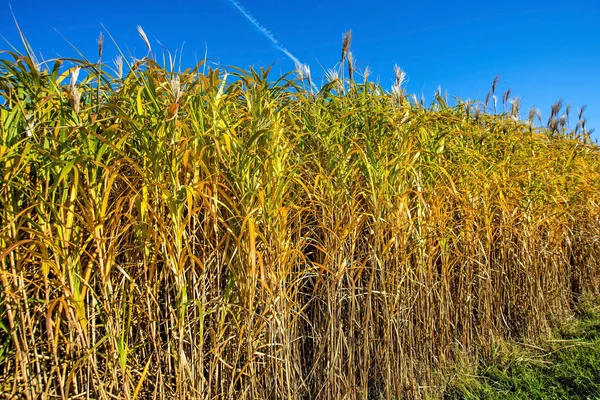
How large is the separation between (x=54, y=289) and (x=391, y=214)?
4.34ft

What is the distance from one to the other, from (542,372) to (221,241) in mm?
2150

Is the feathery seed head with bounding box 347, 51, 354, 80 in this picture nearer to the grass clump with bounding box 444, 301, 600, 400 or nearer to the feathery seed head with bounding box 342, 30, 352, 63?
the feathery seed head with bounding box 342, 30, 352, 63

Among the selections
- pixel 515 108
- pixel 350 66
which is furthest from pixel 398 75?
pixel 515 108

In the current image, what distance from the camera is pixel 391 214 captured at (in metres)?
1.97

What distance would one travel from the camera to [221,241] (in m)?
1.49

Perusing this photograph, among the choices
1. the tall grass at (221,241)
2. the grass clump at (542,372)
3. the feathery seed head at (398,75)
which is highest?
the feathery seed head at (398,75)

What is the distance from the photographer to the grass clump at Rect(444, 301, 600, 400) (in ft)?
7.60

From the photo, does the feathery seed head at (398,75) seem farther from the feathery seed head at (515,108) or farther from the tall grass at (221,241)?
the feathery seed head at (515,108)

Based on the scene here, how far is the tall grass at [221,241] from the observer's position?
4.40 ft

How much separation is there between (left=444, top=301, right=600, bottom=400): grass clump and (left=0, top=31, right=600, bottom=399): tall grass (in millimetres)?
142

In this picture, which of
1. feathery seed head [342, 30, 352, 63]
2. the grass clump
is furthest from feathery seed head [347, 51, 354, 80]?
the grass clump

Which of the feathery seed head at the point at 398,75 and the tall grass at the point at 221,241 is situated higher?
the feathery seed head at the point at 398,75

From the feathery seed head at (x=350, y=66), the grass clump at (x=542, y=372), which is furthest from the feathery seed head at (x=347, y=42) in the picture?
the grass clump at (x=542, y=372)

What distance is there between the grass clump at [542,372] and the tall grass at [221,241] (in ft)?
0.47
